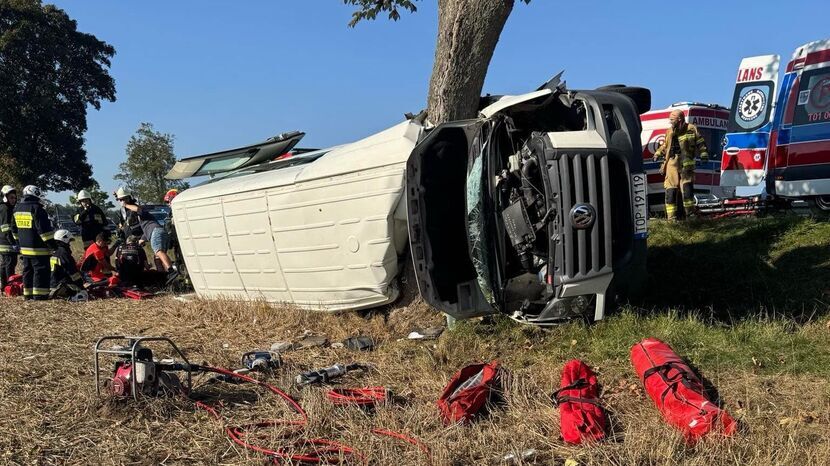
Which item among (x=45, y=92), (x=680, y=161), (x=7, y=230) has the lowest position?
(x=7, y=230)

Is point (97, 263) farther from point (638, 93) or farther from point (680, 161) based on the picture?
point (680, 161)

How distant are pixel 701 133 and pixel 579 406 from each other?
35.7 ft

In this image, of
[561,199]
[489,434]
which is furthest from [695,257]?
[489,434]

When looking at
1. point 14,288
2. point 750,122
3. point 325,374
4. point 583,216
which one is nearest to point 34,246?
point 14,288

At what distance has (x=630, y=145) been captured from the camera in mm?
4262

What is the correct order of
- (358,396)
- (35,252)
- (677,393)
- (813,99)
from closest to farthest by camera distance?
(677,393) < (358,396) < (813,99) < (35,252)

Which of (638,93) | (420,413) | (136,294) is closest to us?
(420,413)

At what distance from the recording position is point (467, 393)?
335 cm

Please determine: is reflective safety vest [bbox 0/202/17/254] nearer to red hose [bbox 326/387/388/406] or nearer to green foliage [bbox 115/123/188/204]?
red hose [bbox 326/387/388/406]

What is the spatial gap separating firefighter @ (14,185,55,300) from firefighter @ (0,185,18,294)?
34.9 inches

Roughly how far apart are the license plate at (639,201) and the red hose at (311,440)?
2.03 m

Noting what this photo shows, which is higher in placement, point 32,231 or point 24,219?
point 24,219

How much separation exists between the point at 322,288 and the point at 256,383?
1.82m

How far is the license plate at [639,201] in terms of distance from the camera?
166 inches
